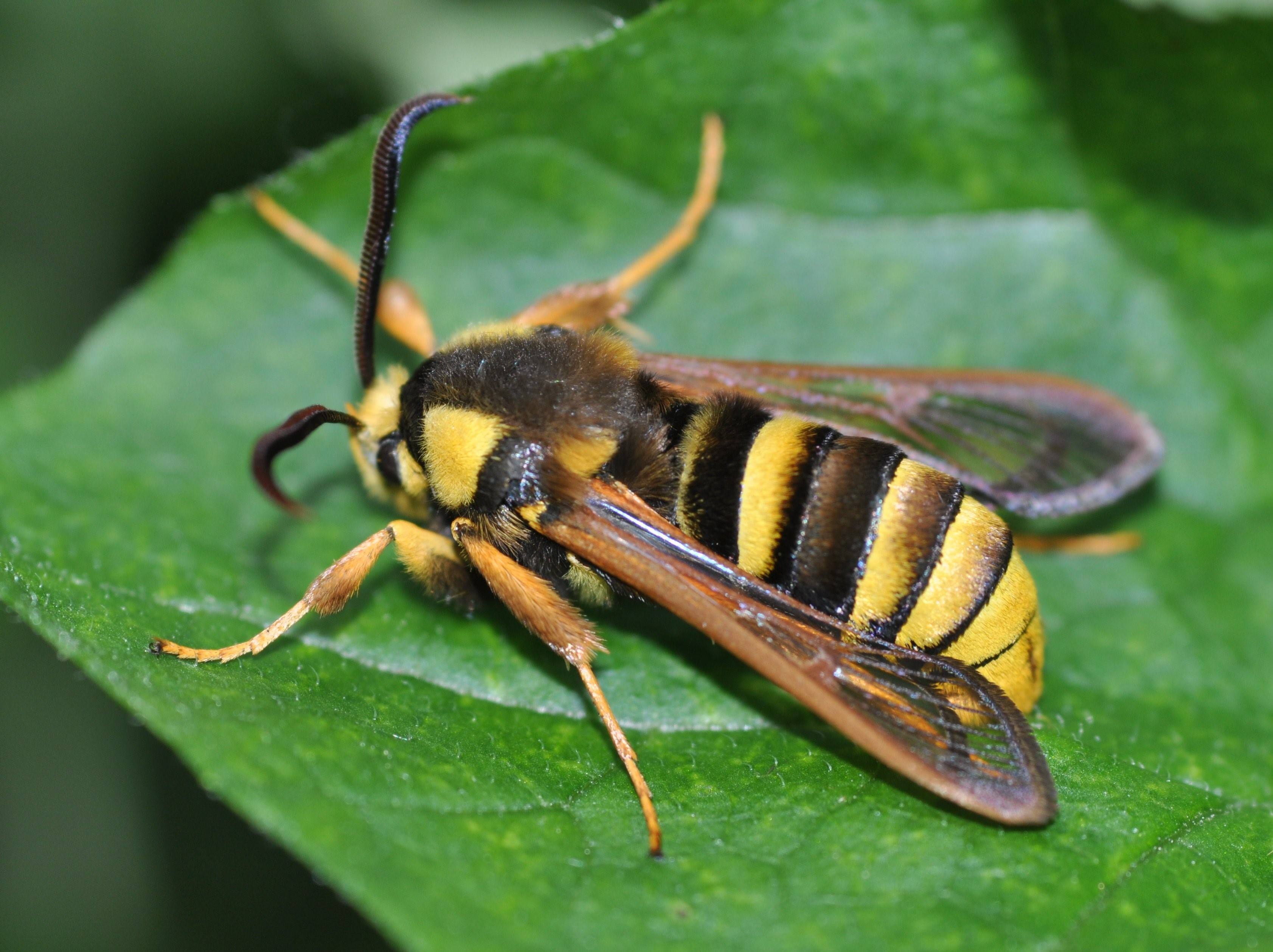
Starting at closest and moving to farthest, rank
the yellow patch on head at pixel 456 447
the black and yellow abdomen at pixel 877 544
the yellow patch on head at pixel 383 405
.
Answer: the black and yellow abdomen at pixel 877 544 → the yellow patch on head at pixel 456 447 → the yellow patch on head at pixel 383 405

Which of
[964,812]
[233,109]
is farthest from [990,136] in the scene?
[233,109]

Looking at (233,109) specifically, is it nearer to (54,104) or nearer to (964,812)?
(54,104)

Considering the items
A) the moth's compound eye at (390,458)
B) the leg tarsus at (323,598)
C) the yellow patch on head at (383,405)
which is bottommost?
the leg tarsus at (323,598)

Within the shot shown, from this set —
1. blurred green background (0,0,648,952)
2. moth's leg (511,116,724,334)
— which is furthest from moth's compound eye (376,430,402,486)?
blurred green background (0,0,648,952)

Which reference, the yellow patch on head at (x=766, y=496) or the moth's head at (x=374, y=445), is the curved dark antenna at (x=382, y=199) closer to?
the moth's head at (x=374, y=445)

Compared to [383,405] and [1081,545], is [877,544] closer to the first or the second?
[1081,545]

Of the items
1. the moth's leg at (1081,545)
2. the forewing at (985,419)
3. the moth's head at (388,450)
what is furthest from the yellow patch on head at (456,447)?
the moth's leg at (1081,545)

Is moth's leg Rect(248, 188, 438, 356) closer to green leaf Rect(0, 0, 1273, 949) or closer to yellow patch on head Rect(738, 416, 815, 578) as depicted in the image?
green leaf Rect(0, 0, 1273, 949)
